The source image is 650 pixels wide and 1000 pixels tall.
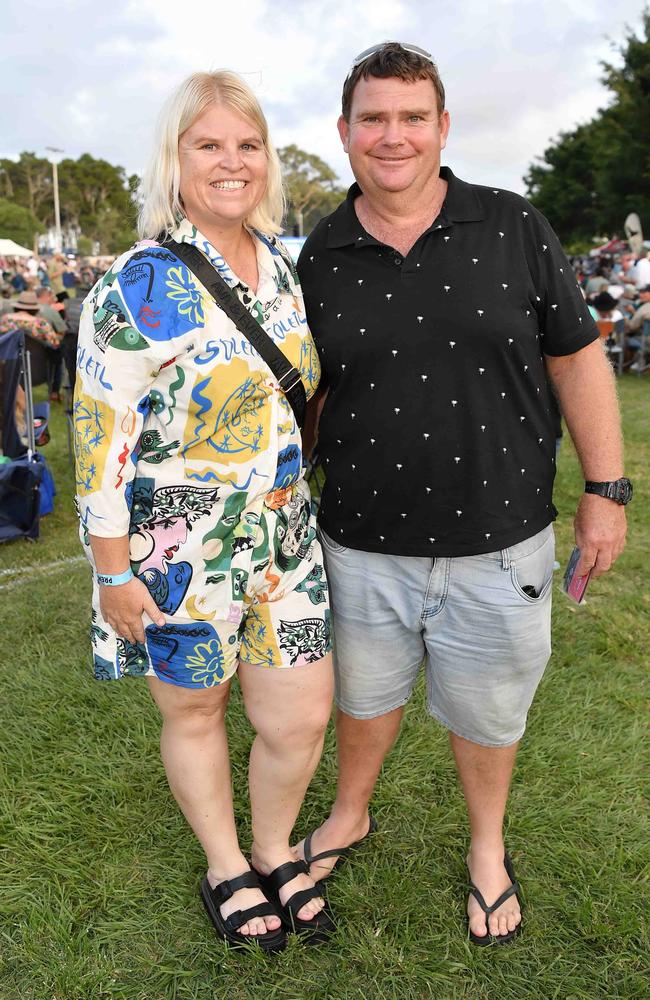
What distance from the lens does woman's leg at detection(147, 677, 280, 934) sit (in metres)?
1.94

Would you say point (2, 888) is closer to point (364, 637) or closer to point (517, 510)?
point (364, 637)

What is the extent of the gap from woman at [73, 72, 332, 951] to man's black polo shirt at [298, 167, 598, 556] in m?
0.14

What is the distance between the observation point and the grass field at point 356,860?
1.99 meters

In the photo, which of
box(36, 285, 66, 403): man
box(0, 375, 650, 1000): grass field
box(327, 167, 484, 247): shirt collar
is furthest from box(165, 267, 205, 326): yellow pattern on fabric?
→ box(36, 285, 66, 403): man

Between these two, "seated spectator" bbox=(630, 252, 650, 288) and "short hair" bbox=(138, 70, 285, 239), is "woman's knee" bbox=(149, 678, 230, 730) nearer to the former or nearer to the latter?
"short hair" bbox=(138, 70, 285, 239)

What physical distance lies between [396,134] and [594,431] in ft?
2.65

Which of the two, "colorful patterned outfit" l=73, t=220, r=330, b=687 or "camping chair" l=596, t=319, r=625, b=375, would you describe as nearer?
"colorful patterned outfit" l=73, t=220, r=330, b=687

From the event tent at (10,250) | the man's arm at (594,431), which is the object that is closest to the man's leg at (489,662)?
the man's arm at (594,431)

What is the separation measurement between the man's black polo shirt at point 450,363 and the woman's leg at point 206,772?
1.94 feet

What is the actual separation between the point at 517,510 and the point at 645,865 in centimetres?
119

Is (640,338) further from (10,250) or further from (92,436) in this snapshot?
(10,250)

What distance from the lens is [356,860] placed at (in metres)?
2.35

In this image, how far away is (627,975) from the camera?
1.96m

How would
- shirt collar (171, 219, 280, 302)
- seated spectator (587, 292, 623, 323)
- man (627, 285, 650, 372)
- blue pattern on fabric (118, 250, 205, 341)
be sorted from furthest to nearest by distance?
man (627, 285, 650, 372) → seated spectator (587, 292, 623, 323) → shirt collar (171, 219, 280, 302) → blue pattern on fabric (118, 250, 205, 341)
